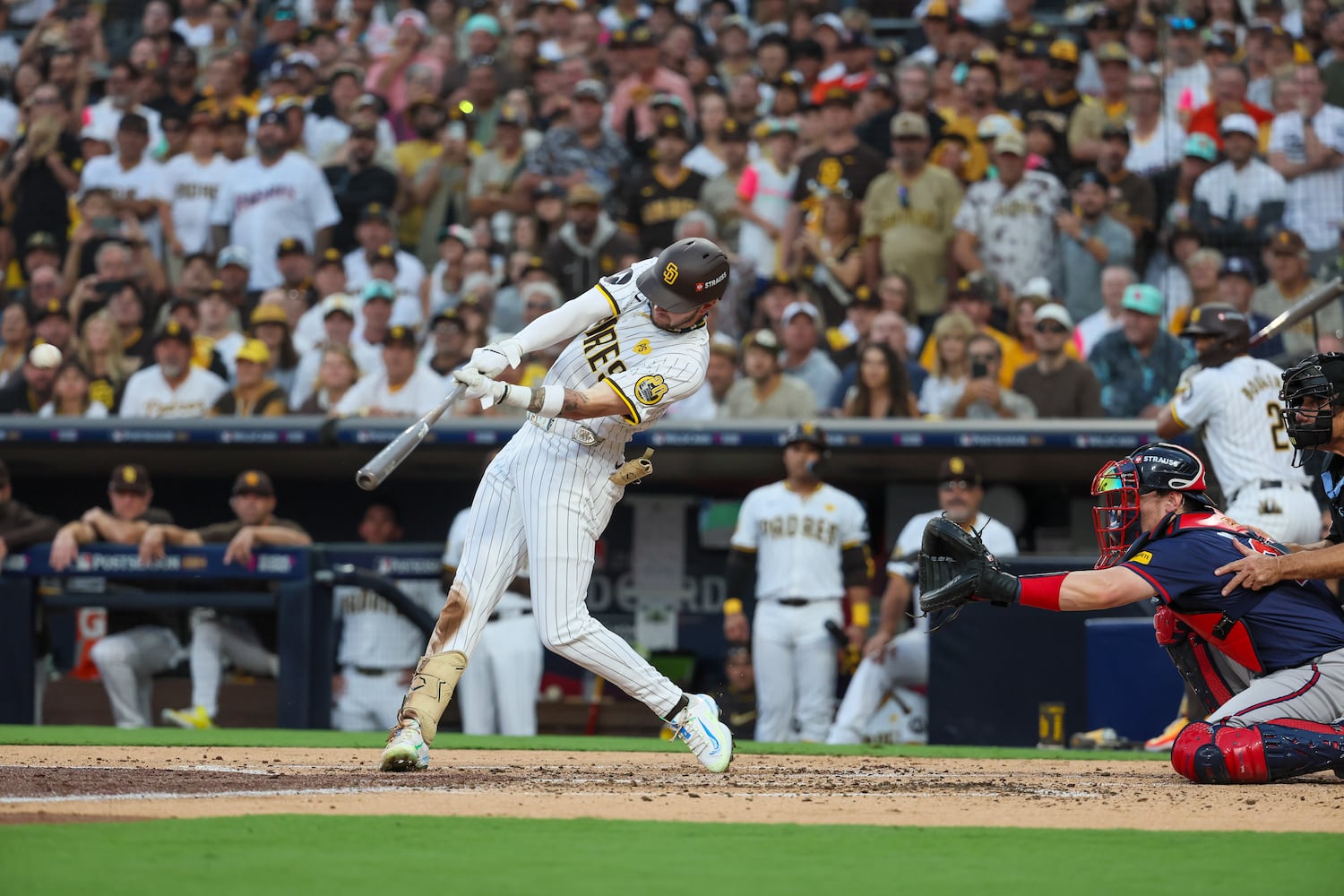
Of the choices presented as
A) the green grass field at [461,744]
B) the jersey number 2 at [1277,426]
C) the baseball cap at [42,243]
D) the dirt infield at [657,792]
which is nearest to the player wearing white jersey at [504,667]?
the green grass field at [461,744]

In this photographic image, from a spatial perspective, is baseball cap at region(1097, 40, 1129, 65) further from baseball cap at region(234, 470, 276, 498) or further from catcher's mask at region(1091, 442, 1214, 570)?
catcher's mask at region(1091, 442, 1214, 570)

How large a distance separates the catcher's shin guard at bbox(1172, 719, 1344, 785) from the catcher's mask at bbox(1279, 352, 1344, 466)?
863mm

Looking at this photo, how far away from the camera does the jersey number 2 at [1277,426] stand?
280 inches

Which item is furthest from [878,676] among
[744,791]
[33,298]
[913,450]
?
[33,298]

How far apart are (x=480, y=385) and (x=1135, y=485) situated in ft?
6.39

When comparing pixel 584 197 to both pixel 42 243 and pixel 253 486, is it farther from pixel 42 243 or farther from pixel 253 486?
pixel 42 243

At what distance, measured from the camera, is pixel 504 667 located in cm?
870

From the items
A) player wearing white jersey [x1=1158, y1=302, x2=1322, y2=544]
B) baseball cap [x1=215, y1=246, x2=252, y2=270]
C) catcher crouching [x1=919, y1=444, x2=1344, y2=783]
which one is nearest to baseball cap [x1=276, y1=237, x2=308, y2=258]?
baseball cap [x1=215, y1=246, x2=252, y2=270]

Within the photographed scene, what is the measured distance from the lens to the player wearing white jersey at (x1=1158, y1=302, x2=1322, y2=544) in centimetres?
706

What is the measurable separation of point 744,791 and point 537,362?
5.63 m

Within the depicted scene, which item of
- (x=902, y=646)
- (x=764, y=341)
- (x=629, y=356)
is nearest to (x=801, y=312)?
(x=764, y=341)

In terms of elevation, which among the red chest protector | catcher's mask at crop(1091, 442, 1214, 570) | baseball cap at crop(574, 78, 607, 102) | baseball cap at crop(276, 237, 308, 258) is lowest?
the red chest protector

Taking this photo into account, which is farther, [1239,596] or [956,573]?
[1239,596]

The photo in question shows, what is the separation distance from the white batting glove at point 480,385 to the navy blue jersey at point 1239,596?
6.08 feet
